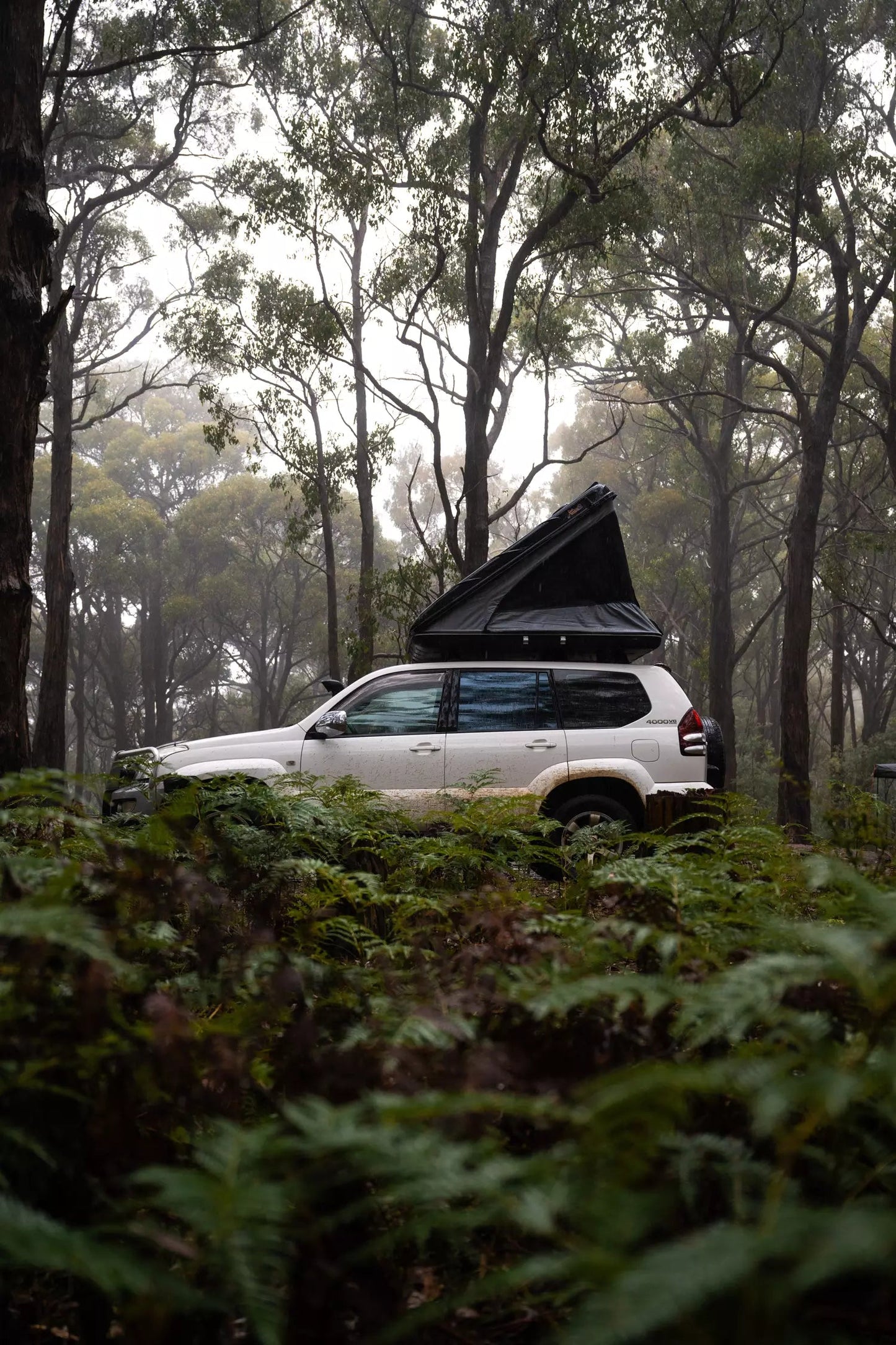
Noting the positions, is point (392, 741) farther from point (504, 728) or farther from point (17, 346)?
point (17, 346)

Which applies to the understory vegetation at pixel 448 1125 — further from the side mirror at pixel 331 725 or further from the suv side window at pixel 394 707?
the suv side window at pixel 394 707

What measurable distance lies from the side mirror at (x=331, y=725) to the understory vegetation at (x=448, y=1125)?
22.3ft

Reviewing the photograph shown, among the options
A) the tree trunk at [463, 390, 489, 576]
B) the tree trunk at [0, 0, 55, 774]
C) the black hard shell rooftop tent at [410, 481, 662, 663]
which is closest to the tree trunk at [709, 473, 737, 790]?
the tree trunk at [463, 390, 489, 576]

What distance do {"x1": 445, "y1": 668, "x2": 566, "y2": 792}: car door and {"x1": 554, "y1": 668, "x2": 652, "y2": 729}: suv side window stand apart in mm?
141

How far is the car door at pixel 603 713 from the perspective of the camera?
9516 mm

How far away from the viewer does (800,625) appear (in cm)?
1805

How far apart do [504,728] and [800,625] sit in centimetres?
1017

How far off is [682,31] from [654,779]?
1108cm

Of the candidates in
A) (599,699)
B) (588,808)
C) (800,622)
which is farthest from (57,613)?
(800,622)

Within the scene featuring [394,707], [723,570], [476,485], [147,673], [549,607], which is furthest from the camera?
[147,673]

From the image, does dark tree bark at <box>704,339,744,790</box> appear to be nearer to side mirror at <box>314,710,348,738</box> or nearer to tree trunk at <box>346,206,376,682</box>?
tree trunk at <box>346,206,376,682</box>

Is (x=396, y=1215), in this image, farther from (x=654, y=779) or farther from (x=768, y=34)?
(x=768, y=34)

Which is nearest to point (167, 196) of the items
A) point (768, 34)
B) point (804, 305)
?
point (768, 34)

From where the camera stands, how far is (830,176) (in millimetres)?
18359
